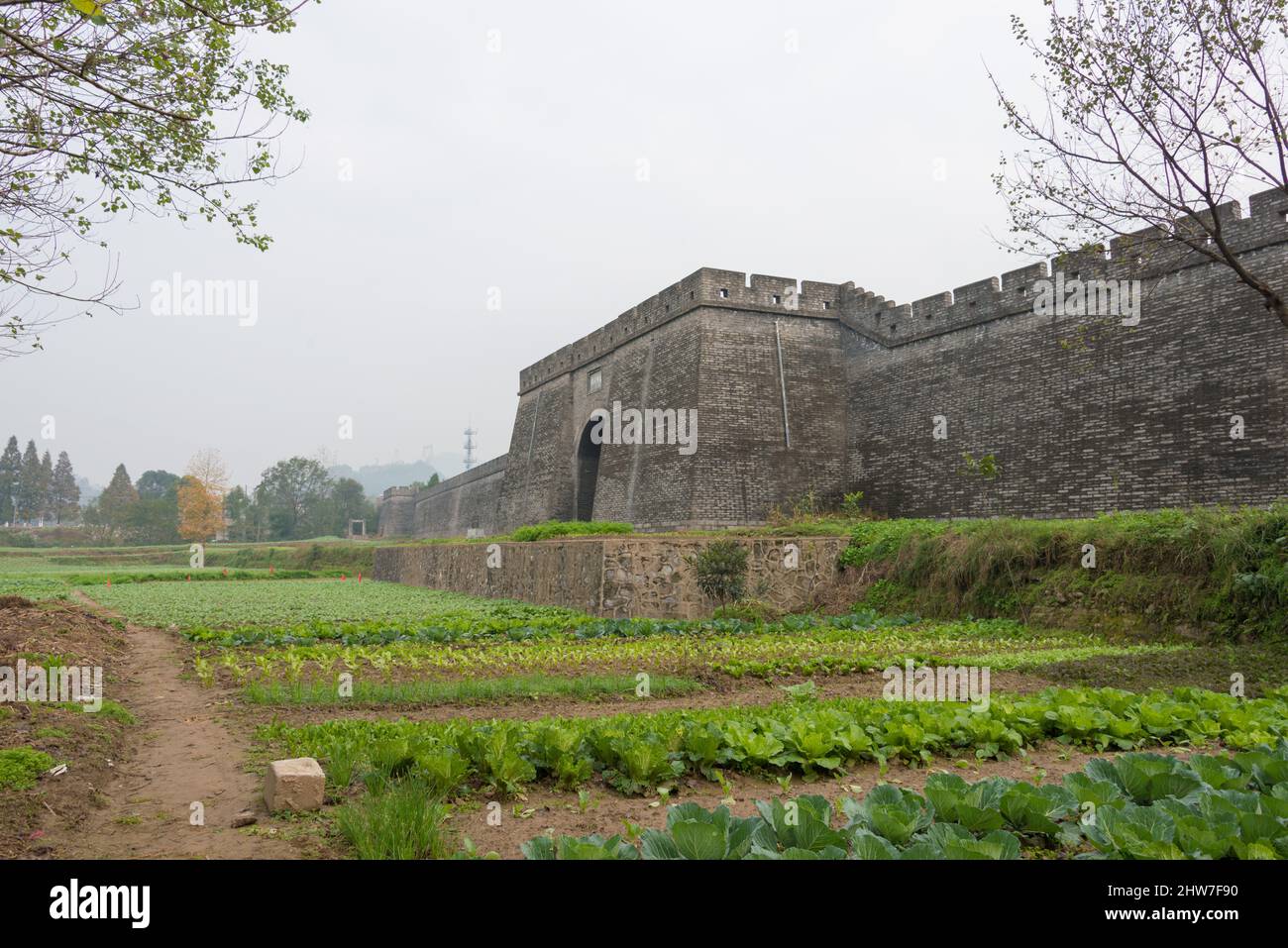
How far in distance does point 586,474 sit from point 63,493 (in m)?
71.6

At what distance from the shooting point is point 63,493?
3049 inches

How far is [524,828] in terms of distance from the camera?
386cm

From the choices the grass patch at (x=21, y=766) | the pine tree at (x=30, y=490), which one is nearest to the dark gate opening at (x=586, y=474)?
the grass patch at (x=21, y=766)

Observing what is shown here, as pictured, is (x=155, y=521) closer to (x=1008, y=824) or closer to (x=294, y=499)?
(x=294, y=499)

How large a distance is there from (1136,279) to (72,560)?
53.6 meters

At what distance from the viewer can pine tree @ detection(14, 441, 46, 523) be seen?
2803 inches

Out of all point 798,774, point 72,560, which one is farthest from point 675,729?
point 72,560

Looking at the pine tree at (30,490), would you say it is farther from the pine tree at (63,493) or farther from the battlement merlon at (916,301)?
the battlement merlon at (916,301)

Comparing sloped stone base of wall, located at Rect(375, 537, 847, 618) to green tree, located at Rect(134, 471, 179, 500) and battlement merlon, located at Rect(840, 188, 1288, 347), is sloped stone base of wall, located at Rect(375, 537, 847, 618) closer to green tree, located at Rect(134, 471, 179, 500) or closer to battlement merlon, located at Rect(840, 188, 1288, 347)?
battlement merlon, located at Rect(840, 188, 1288, 347)

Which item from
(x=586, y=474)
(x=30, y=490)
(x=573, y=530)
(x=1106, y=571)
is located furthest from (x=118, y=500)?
(x=1106, y=571)

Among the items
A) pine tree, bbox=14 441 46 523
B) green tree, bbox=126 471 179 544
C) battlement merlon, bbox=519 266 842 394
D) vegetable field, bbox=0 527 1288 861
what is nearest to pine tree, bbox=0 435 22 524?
pine tree, bbox=14 441 46 523

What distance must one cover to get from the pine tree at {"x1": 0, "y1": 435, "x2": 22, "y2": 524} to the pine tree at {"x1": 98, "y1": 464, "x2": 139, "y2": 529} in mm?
7193

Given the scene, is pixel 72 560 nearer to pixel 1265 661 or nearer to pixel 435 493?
pixel 435 493

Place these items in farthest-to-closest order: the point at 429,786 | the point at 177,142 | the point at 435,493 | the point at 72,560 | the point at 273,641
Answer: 1. the point at 435,493
2. the point at 72,560
3. the point at 273,641
4. the point at 177,142
5. the point at 429,786
